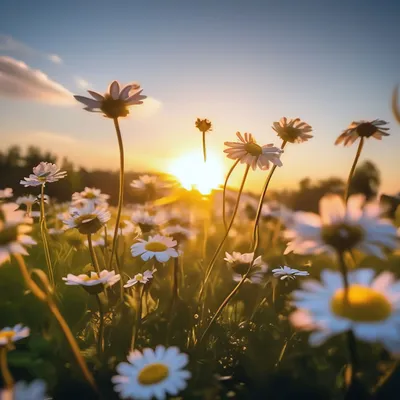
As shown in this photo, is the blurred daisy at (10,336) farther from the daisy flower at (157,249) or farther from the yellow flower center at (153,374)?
the daisy flower at (157,249)

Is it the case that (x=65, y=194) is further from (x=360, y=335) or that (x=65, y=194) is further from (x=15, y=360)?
(x=360, y=335)

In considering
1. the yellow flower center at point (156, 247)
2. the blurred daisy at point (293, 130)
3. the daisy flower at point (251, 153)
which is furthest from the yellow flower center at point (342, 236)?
the yellow flower center at point (156, 247)

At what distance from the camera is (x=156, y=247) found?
1508 millimetres

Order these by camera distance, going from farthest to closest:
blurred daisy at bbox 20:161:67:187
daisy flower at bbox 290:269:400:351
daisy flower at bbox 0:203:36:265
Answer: blurred daisy at bbox 20:161:67:187
daisy flower at bbox 0:203:36:265
daisy flower at bbox 290:269:400:351

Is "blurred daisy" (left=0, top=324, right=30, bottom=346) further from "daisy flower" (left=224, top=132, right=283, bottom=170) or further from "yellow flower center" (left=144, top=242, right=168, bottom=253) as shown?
"daisy flower" (left=224, top=132, right=283, bottom=170)

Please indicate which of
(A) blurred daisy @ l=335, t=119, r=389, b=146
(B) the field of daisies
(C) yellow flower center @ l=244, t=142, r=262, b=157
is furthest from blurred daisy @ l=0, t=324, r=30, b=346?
(A) blurred daisy @ l=335, t=119, r=389, b=146

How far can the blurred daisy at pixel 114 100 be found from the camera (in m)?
1.17

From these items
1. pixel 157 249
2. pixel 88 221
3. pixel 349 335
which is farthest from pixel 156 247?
pixel 349 335

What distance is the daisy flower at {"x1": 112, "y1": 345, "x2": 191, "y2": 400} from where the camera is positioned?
33.7 inches

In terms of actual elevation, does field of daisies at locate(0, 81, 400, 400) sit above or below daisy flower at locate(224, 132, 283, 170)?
below

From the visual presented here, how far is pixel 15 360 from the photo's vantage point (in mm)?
1074

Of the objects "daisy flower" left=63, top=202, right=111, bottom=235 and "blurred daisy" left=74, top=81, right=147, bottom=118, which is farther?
"daisy flower" left=63, top=202, right=111, bottom=235

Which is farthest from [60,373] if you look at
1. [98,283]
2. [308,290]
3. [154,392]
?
[308,290]

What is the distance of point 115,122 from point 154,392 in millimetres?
664
